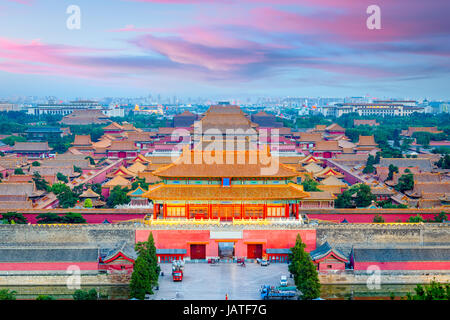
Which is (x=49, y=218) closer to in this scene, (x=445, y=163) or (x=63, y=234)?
(x=63, y=234)

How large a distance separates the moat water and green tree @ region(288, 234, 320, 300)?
203cm

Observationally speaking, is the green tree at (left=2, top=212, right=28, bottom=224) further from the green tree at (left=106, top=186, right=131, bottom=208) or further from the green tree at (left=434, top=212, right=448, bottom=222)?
the green tree at (left=434, top=212, right=448, bottom=222)

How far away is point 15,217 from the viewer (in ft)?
101

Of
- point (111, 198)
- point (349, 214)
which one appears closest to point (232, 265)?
point (349, 214)

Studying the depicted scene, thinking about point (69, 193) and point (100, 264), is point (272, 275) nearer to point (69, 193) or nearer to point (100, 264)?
point (100, 264)

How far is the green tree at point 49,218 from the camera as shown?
30.0 m

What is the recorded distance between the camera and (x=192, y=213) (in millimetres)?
27219

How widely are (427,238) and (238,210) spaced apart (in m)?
11.3

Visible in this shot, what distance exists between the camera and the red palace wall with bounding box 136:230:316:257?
26.6m

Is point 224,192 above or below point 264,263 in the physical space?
above

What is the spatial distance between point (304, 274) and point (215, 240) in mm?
6307

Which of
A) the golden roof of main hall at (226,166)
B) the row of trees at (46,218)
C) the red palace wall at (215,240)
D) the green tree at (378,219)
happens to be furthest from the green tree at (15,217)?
the green tree at (378,219)

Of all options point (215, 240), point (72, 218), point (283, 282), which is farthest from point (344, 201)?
point (72, 218)
